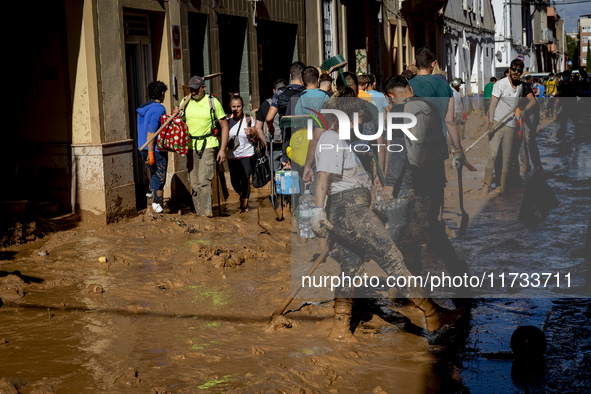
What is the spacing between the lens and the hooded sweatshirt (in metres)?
9.37

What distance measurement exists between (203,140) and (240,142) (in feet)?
2.14

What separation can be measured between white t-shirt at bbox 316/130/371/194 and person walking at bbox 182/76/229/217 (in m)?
4.69

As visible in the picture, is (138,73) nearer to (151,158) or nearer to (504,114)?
(151,158)

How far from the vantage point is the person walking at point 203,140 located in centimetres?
959

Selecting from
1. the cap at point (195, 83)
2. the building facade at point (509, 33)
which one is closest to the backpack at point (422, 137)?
the cap at point (195, 83)

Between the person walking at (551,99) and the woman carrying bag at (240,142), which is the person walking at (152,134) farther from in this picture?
the person walking at (551,99)

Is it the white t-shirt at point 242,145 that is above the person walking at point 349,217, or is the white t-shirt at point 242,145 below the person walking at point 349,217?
above

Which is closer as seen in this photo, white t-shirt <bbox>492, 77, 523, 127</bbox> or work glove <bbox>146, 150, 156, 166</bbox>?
work glove <bbox>146, 150, 156, 166</bbox>

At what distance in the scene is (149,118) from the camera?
9398 millimetres

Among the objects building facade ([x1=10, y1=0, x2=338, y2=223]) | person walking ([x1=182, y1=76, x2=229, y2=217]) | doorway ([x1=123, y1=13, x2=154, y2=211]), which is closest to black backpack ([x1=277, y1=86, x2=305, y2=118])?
person walking ([x1=182, y1=76, x2=229, y2=217])

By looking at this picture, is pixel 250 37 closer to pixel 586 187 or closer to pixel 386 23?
pixel 586 187

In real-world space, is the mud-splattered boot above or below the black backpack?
below

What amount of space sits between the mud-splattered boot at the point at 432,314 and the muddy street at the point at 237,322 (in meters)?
0.12

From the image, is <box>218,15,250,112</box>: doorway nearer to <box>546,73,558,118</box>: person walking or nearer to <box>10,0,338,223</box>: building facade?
<box>10,0,338,223</box>: building facade
